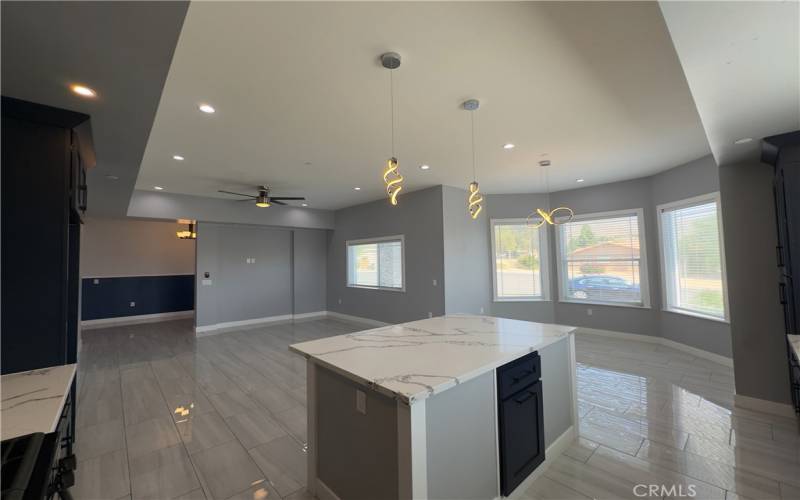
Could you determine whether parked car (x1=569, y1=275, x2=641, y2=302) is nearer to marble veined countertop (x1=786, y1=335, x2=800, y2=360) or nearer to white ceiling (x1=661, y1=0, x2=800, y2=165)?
marble veined countertop (x1=786, y1=335, x2=800, y2=360)

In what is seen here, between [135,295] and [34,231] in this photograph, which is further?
[135,295]

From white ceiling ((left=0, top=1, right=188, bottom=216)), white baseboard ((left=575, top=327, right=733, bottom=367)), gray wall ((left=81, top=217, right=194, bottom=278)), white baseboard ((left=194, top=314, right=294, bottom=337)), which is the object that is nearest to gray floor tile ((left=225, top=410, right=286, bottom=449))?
white ceiling ((left=0, top=1, right=188, bottom=216))

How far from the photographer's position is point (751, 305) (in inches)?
120

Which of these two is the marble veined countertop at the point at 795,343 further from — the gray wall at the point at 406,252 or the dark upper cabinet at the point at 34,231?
the dark upper cabinet at the point at 34,231

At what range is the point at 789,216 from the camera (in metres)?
2.53

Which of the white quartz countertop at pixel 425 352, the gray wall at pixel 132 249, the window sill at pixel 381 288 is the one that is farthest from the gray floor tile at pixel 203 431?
the gray wall at pixel 132 249

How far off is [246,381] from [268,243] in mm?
4539

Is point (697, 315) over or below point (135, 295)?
below

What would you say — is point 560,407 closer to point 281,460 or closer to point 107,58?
point 281,460

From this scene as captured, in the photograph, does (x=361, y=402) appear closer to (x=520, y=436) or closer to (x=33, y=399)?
(x=520, y=436)

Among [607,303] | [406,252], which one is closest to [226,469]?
[406,252]

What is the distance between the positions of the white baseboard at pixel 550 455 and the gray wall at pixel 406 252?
324 cm

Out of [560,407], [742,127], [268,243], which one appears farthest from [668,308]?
[268,243]

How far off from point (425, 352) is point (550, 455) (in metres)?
1.26
